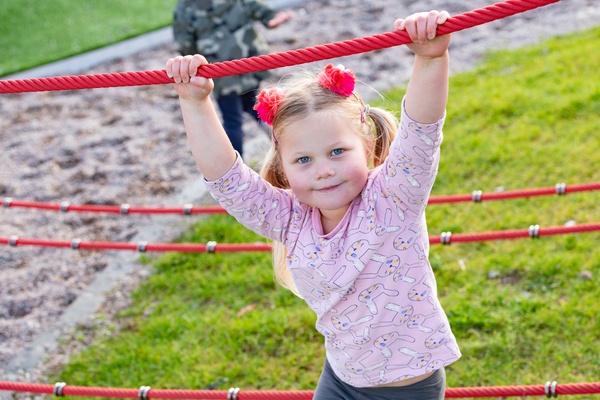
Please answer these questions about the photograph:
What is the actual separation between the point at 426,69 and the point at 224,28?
2.75m

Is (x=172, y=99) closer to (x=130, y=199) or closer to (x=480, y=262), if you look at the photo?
(x=130, y=199)

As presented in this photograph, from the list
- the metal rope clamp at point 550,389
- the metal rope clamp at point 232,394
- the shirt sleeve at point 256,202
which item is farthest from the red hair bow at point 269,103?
the metal rope clamp at point 550,389

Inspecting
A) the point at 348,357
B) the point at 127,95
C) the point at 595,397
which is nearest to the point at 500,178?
the point at 595,397

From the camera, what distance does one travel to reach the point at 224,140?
171cm

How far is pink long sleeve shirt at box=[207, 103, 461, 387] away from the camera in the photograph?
5.41ft

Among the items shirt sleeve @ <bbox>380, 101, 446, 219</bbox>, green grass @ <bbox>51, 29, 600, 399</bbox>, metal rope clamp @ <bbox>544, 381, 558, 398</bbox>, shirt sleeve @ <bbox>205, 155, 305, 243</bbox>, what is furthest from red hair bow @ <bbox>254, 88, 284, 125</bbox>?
metal rope clamp @ <bbox>544, 381, 558, 398</bbox>

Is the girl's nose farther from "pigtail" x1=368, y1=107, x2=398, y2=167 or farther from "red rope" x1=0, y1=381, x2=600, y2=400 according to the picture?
"red rope" x1=0, y1=381, x2=600, y2=400

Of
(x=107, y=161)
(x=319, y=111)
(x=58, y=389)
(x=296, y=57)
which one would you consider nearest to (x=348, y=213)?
(x=319, y=111)

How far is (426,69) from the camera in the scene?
1453 millimetres

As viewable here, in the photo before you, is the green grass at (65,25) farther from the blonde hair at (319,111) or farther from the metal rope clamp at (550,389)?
the metal rope clamp at (550,389)

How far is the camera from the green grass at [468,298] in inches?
111

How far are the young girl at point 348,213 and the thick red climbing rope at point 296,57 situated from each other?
3.1 inches

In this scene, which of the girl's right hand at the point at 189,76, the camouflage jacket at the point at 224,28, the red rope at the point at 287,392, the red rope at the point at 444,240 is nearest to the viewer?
the girl's right hand at the point at 189,76

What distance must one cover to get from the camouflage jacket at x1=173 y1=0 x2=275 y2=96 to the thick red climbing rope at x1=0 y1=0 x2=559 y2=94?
2.23 metres
